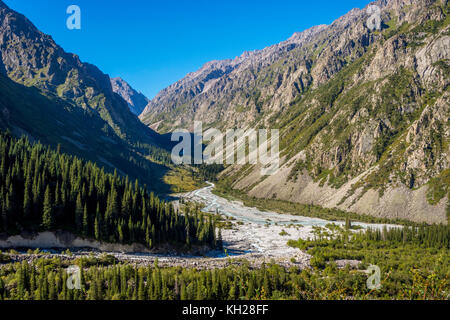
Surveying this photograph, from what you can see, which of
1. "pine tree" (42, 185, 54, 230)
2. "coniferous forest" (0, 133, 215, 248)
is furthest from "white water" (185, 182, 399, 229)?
"pine tree" (42, 185, 54, 230)

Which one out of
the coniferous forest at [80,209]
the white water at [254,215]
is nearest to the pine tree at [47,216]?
the coniferous forest at [80,209]

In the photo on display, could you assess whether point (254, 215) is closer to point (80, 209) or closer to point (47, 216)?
point (80, 209)

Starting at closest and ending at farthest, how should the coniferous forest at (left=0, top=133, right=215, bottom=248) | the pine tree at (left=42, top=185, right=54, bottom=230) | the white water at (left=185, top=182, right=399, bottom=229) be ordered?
the pine tree at (left=42, top=185, right=54, bottom=230)
the coniferous forest at (left=0, top=133, right=215, bottom=248)
the white water at (left=185, top=182, right=399, bottom=229)

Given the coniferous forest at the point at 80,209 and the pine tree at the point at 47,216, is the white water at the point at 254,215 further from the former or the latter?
the pine tree at the point at 47,216

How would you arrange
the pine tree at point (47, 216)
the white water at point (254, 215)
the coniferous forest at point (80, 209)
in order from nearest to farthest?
the pine tree at point (47, 216), the coniferous forest at point (80, 209), the white water at point (254, 215)

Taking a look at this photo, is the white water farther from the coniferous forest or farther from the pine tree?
the pine tree

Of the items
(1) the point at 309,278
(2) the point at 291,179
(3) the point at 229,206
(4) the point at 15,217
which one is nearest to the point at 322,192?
(2) the point at 291,179

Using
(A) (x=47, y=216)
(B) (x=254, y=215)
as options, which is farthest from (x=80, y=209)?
(B) (x=254, y=215)

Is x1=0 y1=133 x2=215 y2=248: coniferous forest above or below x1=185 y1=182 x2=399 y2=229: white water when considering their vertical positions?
above
